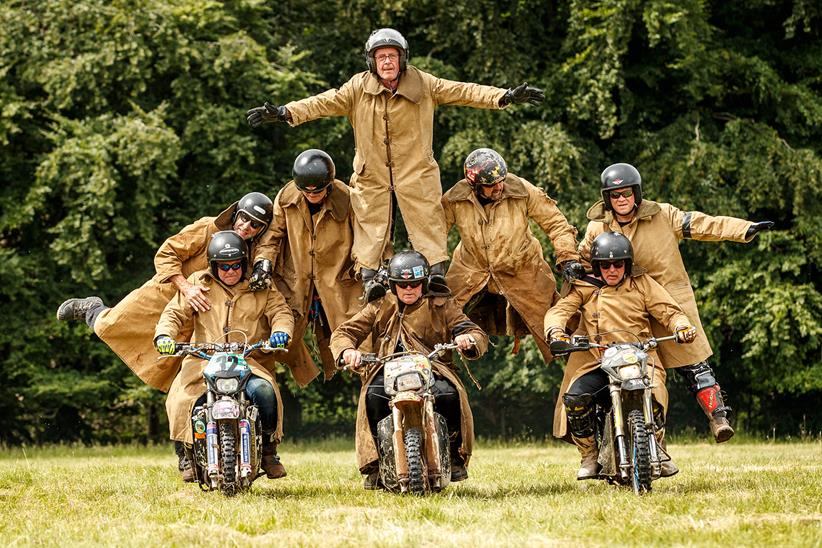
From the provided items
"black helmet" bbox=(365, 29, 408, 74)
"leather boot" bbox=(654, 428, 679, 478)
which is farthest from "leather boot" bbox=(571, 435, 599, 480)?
"black helmet" bbox=(365, 29, 408, 74)

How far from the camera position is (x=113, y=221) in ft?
71.3

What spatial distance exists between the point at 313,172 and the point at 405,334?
1.58 meters

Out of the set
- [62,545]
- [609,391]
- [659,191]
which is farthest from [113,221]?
[62,545]

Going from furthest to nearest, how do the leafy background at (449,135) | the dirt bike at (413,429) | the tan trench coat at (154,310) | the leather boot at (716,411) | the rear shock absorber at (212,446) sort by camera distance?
the leafy background at (449,135) < the tan trench coat at (154,310) < the leather boot at (716,411) < the rear shock absorber at (212,446) < the dirt bike at (413,429)

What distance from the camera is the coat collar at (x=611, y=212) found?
10.3m

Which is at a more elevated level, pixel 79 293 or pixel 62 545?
pixel 79 293

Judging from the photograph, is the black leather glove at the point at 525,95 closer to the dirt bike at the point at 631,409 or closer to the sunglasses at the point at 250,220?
the dirt bike at the point at 631,409

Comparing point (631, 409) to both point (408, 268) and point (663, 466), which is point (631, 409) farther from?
point (408, 268)

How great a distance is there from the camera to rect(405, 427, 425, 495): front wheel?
29.6 ft

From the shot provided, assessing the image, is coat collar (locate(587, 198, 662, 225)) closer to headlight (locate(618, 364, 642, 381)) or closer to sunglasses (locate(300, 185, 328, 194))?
headlight (locate(618, 364, 642, 381))

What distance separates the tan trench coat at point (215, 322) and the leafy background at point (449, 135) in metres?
11.3

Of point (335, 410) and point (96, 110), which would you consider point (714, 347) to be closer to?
point (335, 410)

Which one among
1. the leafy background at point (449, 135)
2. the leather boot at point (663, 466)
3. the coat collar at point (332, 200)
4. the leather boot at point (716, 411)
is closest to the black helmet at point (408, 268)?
the coat collar at point (332, 200)

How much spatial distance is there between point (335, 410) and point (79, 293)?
19.5ft
